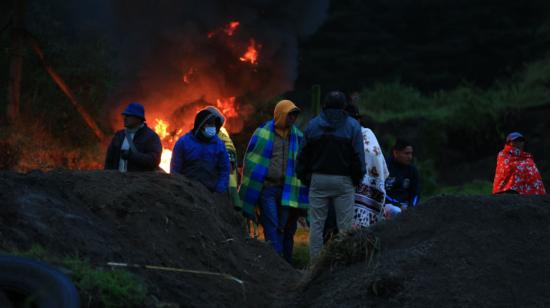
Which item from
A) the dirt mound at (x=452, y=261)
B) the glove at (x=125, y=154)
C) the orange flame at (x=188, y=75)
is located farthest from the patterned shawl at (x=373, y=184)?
the orange flame at (x=188, y=75)

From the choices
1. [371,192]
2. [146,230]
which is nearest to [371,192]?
[371,192]

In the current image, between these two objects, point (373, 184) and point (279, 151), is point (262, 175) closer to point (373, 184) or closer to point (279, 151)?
point (279, 151)

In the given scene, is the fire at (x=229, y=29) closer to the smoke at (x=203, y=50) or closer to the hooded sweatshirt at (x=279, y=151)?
the smoke at (x=203, y=50)

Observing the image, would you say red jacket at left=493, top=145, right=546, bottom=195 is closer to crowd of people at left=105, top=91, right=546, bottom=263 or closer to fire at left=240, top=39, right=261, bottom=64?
crowd of people at left=105, top=91, right=546, bottom=263

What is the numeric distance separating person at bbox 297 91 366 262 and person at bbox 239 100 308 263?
1107 mm

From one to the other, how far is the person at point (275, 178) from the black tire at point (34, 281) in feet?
17.8

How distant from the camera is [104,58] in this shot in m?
19.3

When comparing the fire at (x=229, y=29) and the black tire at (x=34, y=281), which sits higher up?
the fire at (x=229, y=29)

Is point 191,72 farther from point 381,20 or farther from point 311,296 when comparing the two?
point 381,20

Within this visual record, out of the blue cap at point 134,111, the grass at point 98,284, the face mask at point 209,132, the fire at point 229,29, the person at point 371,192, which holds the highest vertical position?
the fire at point 229,29

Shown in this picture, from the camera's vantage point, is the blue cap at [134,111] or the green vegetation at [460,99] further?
the green vegetation at [460,99]

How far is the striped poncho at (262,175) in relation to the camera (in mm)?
10305

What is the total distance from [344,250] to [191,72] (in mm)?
7999

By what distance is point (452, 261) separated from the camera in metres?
6.88
